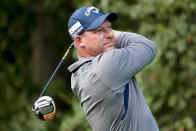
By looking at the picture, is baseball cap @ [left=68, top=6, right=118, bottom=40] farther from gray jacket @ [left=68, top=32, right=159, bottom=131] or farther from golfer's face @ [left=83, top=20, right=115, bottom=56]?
gray jacket @ [left=68, top=32, right=159, bottom=131]

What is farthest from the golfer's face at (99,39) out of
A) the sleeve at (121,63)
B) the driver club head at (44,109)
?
the driver club head at (44,109)

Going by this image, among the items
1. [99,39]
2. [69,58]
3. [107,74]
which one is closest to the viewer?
[107,74]

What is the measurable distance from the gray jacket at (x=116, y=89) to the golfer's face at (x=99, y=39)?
9cm

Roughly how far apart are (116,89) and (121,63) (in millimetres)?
157

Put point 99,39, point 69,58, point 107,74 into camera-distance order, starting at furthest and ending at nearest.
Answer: point 69,58 → point 99,39 → point 107,74

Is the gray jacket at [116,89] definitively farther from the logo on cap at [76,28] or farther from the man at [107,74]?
the logo on cap at [76,28]

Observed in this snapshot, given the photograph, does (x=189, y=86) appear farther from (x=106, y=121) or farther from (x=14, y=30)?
(x=14, y=30)

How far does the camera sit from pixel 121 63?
Answer: 10.1ft

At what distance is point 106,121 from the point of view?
316 centimetres

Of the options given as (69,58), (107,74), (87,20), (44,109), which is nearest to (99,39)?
(87,20)

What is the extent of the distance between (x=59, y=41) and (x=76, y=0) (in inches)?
125

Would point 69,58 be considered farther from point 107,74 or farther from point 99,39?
point 107,74

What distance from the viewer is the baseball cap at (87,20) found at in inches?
127

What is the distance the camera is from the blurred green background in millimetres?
6387
